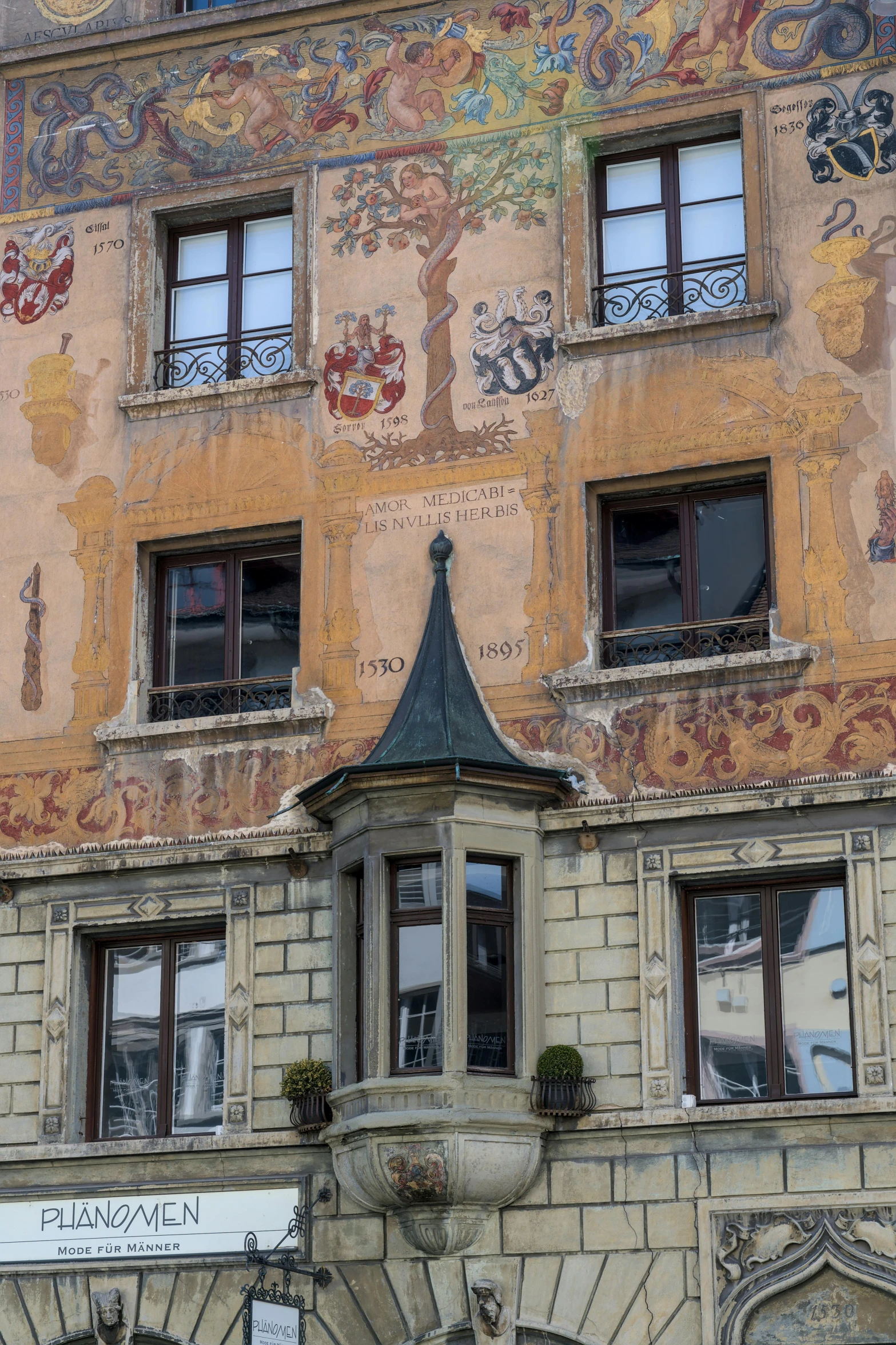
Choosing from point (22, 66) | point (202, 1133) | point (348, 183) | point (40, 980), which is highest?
point (22, 66)

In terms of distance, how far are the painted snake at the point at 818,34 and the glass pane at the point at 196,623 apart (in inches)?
306

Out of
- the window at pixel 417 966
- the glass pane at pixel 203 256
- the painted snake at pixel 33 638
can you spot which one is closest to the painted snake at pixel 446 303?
the glass pane at pixel 203 256

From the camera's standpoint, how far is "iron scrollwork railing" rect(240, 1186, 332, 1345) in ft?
70.8

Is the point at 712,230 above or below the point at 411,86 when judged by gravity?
below

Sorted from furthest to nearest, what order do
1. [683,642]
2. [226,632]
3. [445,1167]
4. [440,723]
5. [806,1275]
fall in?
1. [226,632]
2. [683,642]
3. [440,723]
4. [445,1167]
5. [806,1275]

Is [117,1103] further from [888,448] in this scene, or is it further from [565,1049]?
[888,448]

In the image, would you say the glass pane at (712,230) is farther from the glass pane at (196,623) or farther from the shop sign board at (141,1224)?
the shop sign board at (141,1224)

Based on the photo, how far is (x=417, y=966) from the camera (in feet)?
73.6

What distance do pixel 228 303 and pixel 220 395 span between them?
1.40 meters

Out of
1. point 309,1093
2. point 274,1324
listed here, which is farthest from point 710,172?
point 274,1324

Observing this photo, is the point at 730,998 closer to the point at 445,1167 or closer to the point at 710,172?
the point at 445,1167

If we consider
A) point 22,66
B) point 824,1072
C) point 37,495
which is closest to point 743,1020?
point 824,1072

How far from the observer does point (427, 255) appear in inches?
987

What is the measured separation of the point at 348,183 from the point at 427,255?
53.6 inches
